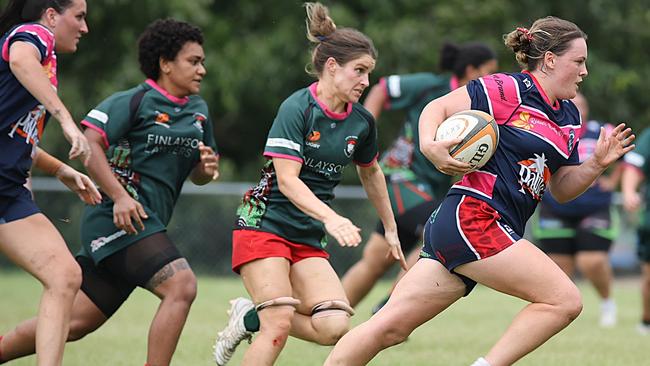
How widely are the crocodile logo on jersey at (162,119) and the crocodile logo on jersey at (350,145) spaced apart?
1072 millimetres

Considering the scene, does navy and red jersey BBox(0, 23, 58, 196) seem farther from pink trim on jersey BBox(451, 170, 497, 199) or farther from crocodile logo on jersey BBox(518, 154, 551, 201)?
crocodile logo on jersey BBox(518, 154, 551, 201)

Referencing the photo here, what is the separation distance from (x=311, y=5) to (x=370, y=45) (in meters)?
0.45

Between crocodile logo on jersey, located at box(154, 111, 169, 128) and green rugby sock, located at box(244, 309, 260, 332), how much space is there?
1.16 metres

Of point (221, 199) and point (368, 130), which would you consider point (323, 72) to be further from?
point (221, 199)

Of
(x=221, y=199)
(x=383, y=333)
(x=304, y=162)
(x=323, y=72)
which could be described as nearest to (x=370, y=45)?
(x=323, y=72)

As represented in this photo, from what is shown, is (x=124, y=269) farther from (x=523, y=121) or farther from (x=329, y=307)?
(x=523, y=121)

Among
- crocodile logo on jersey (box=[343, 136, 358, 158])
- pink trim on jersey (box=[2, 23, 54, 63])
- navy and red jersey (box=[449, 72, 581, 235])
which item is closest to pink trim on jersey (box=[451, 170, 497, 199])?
navy and red jersey (box=[449, 72, 581, 235])

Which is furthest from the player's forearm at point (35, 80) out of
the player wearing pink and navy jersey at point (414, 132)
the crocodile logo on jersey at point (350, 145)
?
the player wearing pink and navy jersey at point (414, 132)

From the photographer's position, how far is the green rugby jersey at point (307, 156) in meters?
5.45

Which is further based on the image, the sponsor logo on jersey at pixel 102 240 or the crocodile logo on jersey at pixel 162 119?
the crocodile logo on jersey at pixel 162 119

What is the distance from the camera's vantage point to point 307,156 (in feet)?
18.1

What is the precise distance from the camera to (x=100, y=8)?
1742 cm

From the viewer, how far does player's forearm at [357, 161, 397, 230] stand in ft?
19.2

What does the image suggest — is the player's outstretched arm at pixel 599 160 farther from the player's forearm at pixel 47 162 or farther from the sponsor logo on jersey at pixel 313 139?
the player's forearm at pixel 47 162
